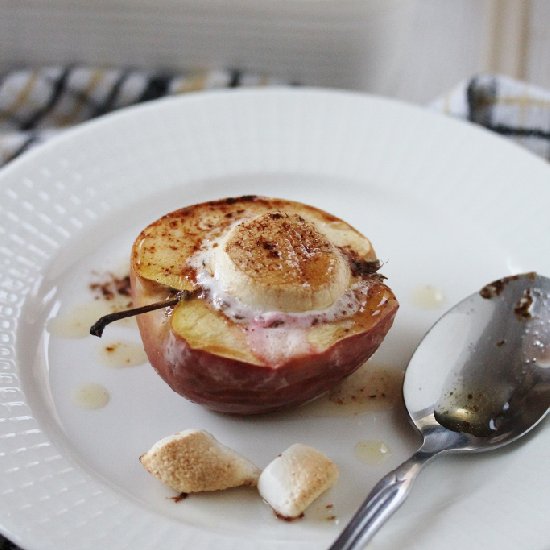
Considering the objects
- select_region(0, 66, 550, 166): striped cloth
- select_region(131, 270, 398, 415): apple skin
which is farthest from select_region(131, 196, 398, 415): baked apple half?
select_region(0, 66, 550, 166): striped cloth

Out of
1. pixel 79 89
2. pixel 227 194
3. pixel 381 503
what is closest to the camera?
pixel 381 503

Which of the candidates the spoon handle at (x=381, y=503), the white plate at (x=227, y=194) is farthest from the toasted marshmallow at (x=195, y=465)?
the spoon handle at (x=381, y=503)

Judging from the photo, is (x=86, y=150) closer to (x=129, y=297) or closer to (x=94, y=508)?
(x=129, y=297)

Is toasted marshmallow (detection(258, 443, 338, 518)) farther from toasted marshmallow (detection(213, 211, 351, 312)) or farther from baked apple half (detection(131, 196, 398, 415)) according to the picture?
toasted marshmallow (detection(213, 211, 351, 312))

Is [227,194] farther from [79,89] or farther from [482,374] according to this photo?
[482,374]

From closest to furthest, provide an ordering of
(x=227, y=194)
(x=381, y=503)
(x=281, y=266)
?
(x=381, y=503)
(x=281, y=266)
(x=227, y=194)

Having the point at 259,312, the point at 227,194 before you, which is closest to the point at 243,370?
the point at 259,312

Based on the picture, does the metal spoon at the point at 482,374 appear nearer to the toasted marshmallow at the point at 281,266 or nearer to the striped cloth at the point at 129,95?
the toasted marshmallow at the point at 281,266
